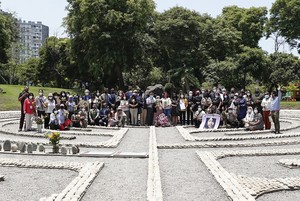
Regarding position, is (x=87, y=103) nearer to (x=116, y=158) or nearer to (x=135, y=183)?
(x=116, y=158)

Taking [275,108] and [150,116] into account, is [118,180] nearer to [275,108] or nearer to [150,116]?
[275,108]

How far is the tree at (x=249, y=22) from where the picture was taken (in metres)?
62.2

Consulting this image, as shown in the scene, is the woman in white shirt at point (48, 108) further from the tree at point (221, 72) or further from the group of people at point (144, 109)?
the tree at point (221, 72)

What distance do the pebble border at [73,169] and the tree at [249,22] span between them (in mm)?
54006

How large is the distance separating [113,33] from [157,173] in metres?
35.6

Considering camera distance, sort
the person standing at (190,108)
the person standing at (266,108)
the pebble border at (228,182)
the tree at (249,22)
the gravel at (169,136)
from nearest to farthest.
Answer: the pebble border at (228,182), the gravel at (169,136), the person standing at (266,108), the person standing at (190,108), the tree at (249,22)

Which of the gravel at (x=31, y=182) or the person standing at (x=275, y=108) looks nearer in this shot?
the gravel at (x=31, y=182)

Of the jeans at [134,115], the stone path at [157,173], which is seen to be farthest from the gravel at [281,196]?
the jeans at [134,115]

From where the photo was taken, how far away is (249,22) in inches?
2480

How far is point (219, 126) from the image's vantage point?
22.0m

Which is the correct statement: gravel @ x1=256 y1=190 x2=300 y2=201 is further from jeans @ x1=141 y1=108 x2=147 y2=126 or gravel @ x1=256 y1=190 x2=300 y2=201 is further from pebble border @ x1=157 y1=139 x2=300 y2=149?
jeans @ x1=141 y1=108 x2=147 y2=126

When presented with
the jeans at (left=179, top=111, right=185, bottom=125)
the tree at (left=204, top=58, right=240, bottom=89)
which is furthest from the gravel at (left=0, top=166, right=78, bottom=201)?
the tree at (left=204, top=58, right=240, bottom=89)

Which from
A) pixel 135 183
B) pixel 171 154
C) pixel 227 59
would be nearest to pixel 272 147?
pixel 171 154

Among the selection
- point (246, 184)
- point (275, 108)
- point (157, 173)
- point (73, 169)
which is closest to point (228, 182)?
point (246, 184)
